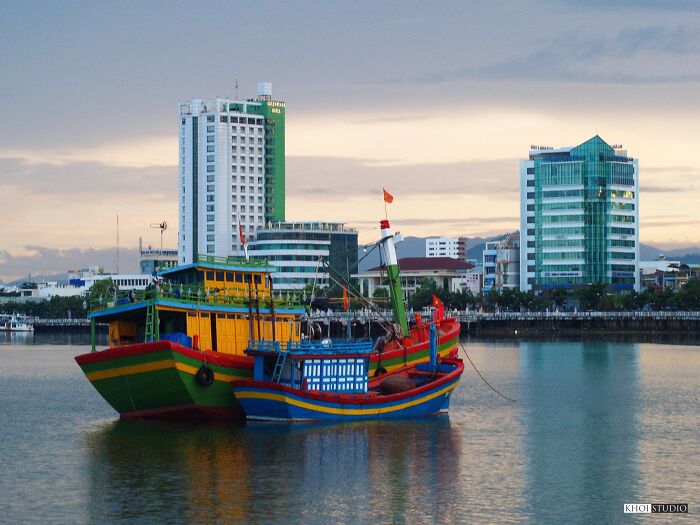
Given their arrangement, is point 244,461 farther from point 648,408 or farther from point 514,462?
point 648,408

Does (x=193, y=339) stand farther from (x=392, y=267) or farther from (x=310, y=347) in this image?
(x=392, y=267)

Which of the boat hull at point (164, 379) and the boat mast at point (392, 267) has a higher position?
the boat mast at point (392, 267)

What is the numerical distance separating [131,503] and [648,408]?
3839cm

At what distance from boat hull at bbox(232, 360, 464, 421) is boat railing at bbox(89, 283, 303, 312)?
17.6ft

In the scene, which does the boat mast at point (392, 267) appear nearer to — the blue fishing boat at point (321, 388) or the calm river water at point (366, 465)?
the calm river water at point (366, 465)

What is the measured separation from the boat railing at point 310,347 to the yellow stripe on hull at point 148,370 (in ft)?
6.26

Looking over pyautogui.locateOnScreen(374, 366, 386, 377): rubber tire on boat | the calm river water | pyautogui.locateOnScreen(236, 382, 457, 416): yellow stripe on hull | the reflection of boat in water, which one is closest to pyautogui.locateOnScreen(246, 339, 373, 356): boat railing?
the reflection of boat in water

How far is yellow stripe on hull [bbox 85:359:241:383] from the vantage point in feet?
186

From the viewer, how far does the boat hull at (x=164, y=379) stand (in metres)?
56.9

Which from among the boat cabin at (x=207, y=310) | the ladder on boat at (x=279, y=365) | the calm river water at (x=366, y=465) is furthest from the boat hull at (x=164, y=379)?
the ladder on boat at (x=279, y=365)

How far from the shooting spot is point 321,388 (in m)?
59.4

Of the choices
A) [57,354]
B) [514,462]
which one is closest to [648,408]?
[514,462]

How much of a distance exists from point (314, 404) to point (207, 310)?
783 cm

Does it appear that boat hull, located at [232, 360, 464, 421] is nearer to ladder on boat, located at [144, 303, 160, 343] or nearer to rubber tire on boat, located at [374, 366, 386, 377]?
rubber tire on boat, located at [374, 366, 386, 377]
